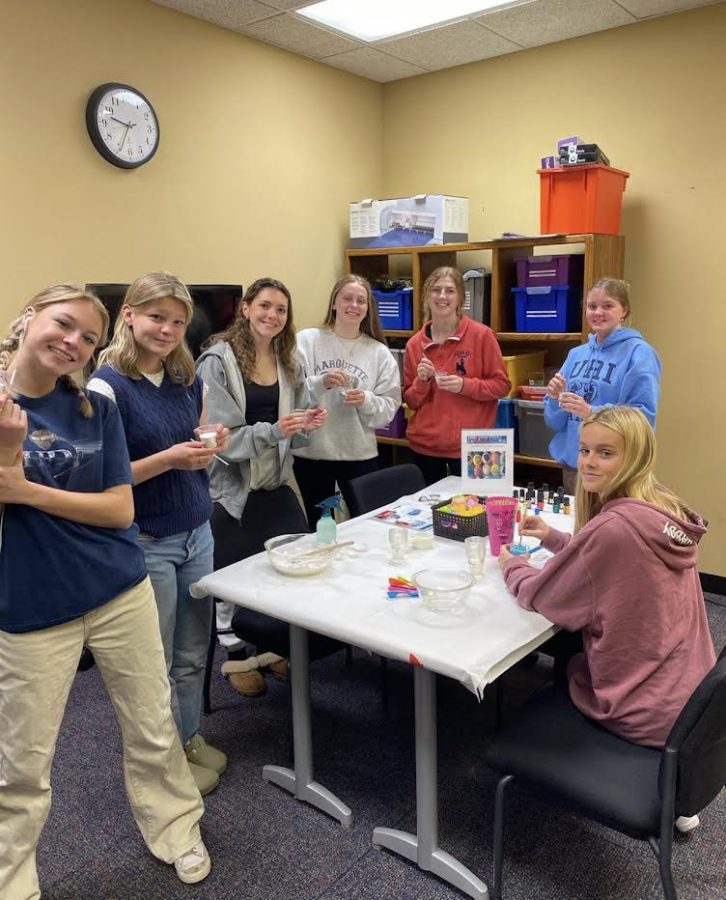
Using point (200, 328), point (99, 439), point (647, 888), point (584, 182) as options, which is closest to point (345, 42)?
point (584, 182)

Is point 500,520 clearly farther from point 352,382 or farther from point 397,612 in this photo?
point 352,382

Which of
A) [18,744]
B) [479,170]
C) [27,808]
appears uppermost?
[479,170]

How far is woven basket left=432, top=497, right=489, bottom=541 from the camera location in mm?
2406

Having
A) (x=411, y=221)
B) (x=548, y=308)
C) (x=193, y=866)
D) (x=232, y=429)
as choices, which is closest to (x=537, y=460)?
(x=548, y=308)

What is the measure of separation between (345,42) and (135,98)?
1.25 m

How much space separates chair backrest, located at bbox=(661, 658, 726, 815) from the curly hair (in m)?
1.76

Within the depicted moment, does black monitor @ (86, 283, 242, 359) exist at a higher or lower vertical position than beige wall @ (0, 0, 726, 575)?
lower

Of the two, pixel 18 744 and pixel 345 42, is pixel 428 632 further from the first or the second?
pixel 345 42

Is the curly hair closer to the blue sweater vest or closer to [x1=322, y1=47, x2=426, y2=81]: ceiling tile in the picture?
the blue sweater vest

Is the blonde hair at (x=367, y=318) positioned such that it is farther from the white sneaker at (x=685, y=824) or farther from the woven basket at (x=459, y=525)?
the white sneaker at (x=685, y=824)

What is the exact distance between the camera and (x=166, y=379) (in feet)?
6.95

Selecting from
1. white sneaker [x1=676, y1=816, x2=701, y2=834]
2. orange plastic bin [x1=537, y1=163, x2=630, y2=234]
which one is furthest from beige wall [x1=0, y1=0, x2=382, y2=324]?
white sneaker [x1=676, y1=816, x2=701, y2=834]

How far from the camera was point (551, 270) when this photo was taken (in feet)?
12.6

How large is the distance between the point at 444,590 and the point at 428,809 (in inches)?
22.8
